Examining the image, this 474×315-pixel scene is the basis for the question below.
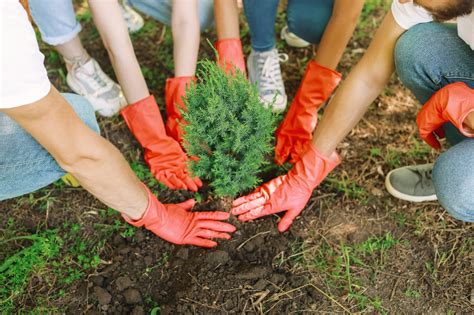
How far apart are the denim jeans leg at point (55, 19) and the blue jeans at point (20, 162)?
740mm

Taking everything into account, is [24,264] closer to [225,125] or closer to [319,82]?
[225,125]

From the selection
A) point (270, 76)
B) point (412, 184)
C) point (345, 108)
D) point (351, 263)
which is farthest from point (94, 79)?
point (412, 184)

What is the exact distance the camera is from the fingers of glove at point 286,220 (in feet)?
7.30

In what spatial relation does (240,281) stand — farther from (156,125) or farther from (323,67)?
(323,67)

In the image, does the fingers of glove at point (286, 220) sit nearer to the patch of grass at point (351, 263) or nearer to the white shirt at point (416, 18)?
the patch of grass at point (351, 263)

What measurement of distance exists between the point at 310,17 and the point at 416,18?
84 cm

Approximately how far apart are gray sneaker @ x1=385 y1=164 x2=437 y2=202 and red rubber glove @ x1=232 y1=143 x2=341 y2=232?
363 millimetres

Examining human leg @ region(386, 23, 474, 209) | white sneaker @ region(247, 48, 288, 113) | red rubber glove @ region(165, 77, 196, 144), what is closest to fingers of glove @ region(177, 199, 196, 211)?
red rubber glove @ region(165, 77, 196, 144)

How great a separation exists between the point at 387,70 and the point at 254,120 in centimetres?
66

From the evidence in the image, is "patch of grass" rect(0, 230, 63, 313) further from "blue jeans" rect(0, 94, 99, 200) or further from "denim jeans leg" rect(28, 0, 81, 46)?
"denim jeans leg" rect(28, 0, 81, 46)

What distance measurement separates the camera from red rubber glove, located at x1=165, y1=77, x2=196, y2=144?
2.41 metres

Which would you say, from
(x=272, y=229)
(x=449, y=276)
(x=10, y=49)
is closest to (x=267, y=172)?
(x=272, y=229)

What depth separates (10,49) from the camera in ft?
4.16

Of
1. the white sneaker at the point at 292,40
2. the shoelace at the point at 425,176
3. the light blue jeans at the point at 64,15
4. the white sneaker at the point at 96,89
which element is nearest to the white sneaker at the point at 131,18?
the light blue jeans at the point at 64,15
